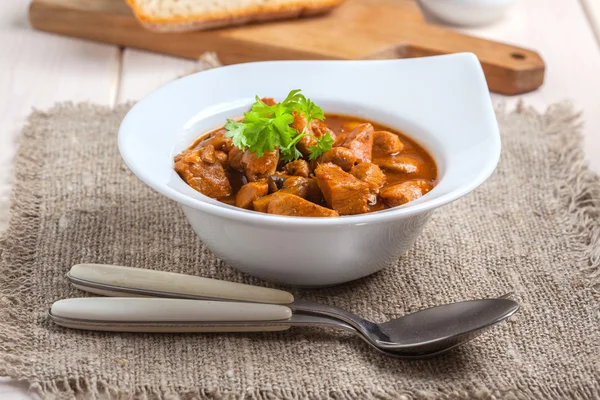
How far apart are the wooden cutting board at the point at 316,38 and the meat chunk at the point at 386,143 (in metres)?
1.37

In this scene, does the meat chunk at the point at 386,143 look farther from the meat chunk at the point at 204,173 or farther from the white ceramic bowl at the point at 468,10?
the white ceramic bowl at the point at 468,10

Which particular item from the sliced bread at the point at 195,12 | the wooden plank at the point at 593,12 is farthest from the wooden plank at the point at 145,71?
the wooden plank at the point at 593,12

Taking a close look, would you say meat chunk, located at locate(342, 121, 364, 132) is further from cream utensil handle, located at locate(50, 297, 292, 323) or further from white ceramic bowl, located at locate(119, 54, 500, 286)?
cream utensil handle, located at locate(50, 297, 292, 323)

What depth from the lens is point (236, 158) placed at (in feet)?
9.25

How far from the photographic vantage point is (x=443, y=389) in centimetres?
231

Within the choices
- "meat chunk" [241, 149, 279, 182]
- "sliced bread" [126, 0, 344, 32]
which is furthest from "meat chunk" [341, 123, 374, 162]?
"sliced bread" [126, 0, 344, 32]

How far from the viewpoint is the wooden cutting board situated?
430cm

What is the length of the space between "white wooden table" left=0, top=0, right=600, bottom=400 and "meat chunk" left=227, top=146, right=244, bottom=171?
125 cm

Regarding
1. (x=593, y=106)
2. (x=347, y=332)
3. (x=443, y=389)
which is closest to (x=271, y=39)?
(x=593, y=106)

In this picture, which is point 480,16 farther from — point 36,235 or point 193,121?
point 36,235

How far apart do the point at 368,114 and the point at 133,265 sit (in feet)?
3.45

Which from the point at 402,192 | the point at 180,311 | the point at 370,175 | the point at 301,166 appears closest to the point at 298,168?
the point at 301,166

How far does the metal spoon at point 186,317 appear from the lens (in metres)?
2.42

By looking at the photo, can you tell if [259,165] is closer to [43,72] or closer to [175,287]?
[175,287]
